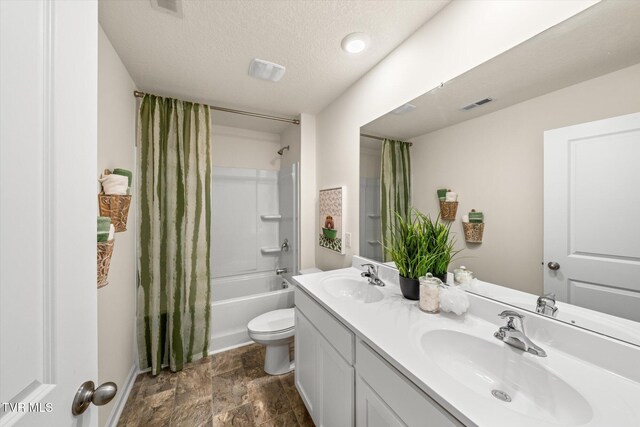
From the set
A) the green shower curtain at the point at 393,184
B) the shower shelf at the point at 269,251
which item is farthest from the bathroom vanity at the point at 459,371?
the shower shelf at the point at 269,251

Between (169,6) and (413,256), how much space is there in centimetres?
175

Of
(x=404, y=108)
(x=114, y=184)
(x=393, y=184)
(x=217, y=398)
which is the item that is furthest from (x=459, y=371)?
(x=114, y=184)

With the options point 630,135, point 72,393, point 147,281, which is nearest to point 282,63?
point 630,135

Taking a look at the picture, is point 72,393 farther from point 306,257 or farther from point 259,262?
point 259,262

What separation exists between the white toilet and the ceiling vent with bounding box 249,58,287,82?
1.91 meters

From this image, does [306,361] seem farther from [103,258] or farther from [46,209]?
[46,209]

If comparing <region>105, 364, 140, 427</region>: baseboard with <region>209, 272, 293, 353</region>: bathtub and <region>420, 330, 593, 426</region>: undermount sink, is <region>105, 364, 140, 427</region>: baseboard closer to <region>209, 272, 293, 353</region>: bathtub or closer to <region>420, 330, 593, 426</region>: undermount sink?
<region>209, 272, 293, 353</region>: bathtub

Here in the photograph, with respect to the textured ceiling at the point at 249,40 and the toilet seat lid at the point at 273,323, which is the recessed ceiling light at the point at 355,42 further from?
the toilet seat lid at the point at 273,323

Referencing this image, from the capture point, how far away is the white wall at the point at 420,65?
906 mm

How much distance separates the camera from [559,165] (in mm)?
844

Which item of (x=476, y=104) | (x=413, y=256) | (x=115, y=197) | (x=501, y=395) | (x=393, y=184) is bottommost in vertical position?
(x=501, y=395)

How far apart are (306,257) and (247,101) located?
161 cm

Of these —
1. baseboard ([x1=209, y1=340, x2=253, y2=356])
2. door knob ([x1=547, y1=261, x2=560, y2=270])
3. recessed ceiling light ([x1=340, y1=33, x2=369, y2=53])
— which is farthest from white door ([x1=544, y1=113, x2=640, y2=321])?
baseboard ([x1=209, y1=340, x2=253, y2=356])

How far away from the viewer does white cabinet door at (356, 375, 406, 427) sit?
768 millimetres
